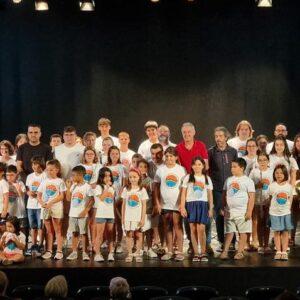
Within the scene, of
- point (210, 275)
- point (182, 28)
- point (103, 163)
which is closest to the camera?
point (210, 275)

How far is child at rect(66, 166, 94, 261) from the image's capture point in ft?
23.3

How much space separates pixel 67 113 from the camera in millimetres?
10445

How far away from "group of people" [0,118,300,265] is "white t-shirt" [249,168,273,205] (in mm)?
11

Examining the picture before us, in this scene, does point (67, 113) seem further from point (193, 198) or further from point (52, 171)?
point (193, 198)

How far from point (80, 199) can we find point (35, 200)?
1.96 feet

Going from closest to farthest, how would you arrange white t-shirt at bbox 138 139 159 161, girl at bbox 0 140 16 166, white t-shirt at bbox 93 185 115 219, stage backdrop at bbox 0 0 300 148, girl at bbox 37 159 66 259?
white t-shirt at bbox 93 185 115 219, girl at bbox 37 159 66 259, white t-shirt at bbox 138 139 159 161, girl at bbox 0 140 16 166, stage backdrop at bbox 0 0 300 148

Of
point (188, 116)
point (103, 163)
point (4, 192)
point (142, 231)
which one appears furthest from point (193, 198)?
point (188, 116)

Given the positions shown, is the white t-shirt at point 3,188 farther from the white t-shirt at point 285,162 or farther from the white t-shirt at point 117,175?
the white t-shirt at point 285,162

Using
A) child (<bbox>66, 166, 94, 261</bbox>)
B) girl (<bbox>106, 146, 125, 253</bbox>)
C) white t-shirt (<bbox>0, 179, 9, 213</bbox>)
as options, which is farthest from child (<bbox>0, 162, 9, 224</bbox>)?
girl (<bbox>106, 146, 125, 253</bbox>)

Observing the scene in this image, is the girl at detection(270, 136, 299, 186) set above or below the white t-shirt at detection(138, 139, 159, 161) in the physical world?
below

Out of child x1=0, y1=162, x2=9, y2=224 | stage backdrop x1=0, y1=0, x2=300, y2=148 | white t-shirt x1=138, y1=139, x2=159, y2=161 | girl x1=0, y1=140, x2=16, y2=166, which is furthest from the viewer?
stage backdrop x1=0, y1=0, x2=300, y2=148

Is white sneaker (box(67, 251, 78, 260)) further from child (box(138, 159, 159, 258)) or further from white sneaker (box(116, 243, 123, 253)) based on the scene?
child (box(138, 159, 159, 258))

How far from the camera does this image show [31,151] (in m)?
7.62

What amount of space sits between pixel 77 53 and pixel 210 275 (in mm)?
4896
